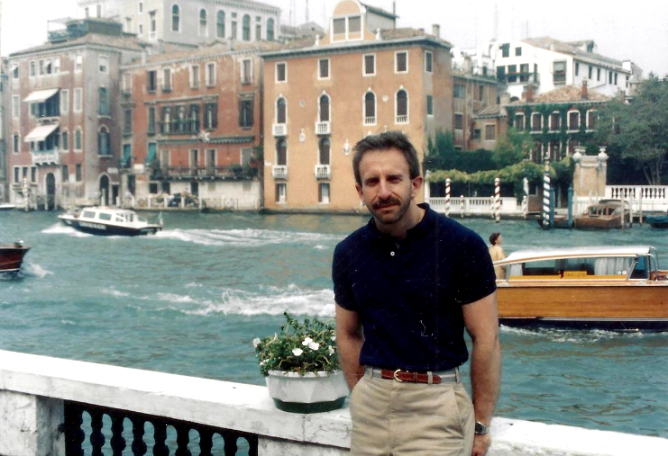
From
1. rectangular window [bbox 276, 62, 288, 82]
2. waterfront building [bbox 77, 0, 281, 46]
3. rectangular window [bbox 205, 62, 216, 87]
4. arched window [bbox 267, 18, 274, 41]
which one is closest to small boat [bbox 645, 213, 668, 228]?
rectangular window [bbox 276, 62, 288, 82]

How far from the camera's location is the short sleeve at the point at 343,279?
201cm

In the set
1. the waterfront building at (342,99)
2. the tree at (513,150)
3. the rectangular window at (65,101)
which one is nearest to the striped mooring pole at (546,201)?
the tree at (513,150)

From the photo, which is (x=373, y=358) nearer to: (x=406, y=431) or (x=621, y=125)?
(x=406, y=431)

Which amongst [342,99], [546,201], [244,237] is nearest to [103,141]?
[342,99]

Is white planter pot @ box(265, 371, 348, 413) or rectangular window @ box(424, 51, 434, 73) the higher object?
rectangular window @ box(424, 51, 434, 73)

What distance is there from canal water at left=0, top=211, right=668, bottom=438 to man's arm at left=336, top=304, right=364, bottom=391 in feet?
18.4

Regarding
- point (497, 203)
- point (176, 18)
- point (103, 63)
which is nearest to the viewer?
point (497, 203)

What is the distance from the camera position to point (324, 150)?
33.6m

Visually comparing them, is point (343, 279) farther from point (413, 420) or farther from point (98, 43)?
point (98, 43)

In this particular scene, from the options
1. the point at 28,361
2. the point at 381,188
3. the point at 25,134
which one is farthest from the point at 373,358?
the point at 25,134

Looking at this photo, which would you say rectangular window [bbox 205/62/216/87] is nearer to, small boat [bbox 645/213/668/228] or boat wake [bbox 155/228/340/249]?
boat wake [bbox 155/228/340/249]

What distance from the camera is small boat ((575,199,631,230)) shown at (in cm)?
2548

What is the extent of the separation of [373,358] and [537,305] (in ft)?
27.3

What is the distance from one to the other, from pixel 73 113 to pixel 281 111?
11667 mm
